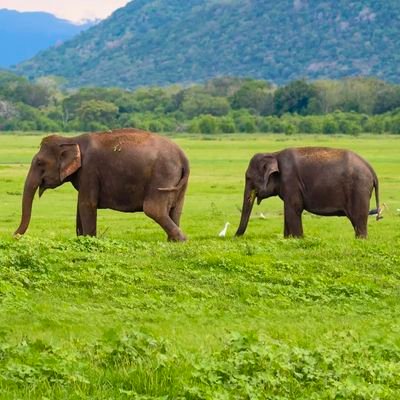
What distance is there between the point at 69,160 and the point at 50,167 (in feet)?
1.73

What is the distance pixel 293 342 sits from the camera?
11.3 m

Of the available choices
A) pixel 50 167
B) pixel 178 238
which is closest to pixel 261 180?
pixel 178 238

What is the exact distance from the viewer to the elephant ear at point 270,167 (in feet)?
64.8

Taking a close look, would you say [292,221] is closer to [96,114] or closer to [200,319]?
[200,319]

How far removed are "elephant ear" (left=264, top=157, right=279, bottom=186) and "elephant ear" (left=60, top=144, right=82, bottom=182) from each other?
3.66 m

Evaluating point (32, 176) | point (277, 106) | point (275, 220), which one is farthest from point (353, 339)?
point (277, 106)

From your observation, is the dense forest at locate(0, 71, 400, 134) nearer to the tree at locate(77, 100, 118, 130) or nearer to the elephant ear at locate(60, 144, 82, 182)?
the tree at locate(77, 100, 118, 130)

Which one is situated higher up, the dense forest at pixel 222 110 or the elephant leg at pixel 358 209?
the elephant leg at pixel 358 209

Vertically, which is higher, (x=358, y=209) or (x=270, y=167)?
(x=270, y=167)

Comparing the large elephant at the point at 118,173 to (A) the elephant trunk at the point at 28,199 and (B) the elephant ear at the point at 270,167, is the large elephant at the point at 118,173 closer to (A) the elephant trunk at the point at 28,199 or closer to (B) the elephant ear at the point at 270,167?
(A) the elephant trunk at the point at 28,199

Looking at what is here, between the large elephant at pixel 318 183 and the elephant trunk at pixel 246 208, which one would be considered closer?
the large elephant at pixel 318 183

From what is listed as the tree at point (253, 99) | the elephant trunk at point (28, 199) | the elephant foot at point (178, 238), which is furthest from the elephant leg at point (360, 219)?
the tree at point (253, 99)

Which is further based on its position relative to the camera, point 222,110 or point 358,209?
point 222,110

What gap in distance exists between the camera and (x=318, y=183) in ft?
64.3
